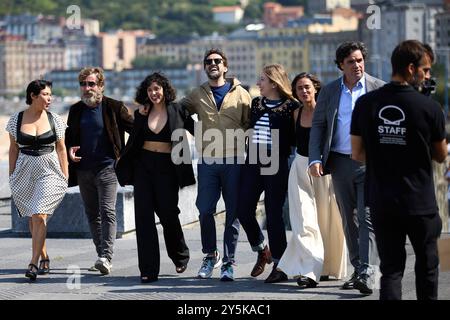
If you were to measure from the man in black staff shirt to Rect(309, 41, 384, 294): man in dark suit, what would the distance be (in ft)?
5.27

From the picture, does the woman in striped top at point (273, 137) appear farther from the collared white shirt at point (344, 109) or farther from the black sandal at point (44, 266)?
the black sandal at point (44, 266)

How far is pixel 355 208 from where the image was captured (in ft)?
25.3

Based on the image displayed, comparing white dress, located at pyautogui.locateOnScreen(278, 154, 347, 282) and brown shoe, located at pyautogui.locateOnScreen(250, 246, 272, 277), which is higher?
white dress, located at pyautogui.locateOnScreen(278, 154, 347, 282)

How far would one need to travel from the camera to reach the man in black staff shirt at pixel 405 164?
5.82 metres

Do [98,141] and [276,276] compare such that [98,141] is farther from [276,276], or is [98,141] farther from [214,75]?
[276,276]

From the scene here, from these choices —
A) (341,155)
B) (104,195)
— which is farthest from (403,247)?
(104,195)

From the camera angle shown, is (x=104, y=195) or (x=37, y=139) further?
(x=104, y=195)

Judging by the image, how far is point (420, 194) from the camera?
584 cm

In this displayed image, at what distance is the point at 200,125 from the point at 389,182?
258 centimetres

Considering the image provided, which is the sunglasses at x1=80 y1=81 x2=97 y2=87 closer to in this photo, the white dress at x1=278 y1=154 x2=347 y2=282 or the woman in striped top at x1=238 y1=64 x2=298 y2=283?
the woman in striped top at x1=238 y1=64 x2=298 y2=283

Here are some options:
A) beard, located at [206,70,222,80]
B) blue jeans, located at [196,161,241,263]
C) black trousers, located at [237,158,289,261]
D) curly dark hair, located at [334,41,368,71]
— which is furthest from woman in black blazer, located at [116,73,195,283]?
curly dark hair, located at [334,41,368,71]

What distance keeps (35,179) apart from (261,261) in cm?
147

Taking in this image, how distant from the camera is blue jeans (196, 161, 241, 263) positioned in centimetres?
830
